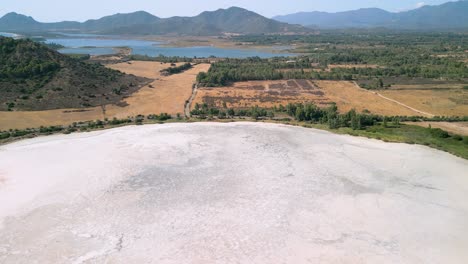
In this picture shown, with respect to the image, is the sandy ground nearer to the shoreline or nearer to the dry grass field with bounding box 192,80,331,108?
the shoreline

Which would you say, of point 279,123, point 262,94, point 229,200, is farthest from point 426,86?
point 229,200

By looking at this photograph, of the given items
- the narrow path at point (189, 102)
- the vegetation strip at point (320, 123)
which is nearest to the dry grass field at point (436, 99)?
the vegetation strip at point (320, 123)

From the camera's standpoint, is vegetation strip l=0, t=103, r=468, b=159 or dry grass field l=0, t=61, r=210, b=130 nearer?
vegetation strip l=0, t=103, r=468, b=159

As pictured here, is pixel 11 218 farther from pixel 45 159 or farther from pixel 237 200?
pixel 237 200

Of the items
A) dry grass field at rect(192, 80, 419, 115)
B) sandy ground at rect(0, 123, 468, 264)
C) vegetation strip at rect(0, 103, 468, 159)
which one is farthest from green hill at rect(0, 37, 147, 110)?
sandy ground at rect(0, 123, 468, 264)

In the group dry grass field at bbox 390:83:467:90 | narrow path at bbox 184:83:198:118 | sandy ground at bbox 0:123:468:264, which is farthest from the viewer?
dry grass field at bbox 390:83:467:90

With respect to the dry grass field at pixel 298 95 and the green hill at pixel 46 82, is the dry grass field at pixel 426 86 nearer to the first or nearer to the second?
the dry grass field at pixel 298 95
